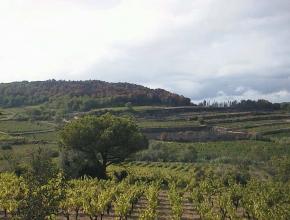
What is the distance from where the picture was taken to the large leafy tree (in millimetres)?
47125

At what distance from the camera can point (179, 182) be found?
143ft

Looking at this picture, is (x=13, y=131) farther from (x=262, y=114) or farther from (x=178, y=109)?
(x=262, y=114)

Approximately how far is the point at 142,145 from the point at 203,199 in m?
15.0

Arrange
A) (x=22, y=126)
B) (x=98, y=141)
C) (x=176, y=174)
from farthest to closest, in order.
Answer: (x=22, y=126)
(x=176, y=174)
(x=98, y=141)

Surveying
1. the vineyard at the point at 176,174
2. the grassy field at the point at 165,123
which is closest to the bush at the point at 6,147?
the vineyard at the point at 176,174

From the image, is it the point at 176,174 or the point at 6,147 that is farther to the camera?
the point at 6,147

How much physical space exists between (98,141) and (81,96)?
365ft

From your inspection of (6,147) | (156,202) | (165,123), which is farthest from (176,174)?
(165,123)

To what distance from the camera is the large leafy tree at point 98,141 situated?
1855 inches

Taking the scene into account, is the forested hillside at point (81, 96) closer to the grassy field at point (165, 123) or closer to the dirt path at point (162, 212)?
the grassy field at point (165, 123)

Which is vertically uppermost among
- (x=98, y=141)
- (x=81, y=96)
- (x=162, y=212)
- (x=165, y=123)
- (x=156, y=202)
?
(x=81, y=96)

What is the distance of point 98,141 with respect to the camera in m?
46.9

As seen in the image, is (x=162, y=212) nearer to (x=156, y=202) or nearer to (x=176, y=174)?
(x=156, y=202)

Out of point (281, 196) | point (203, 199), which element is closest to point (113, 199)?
point (203, 199)
